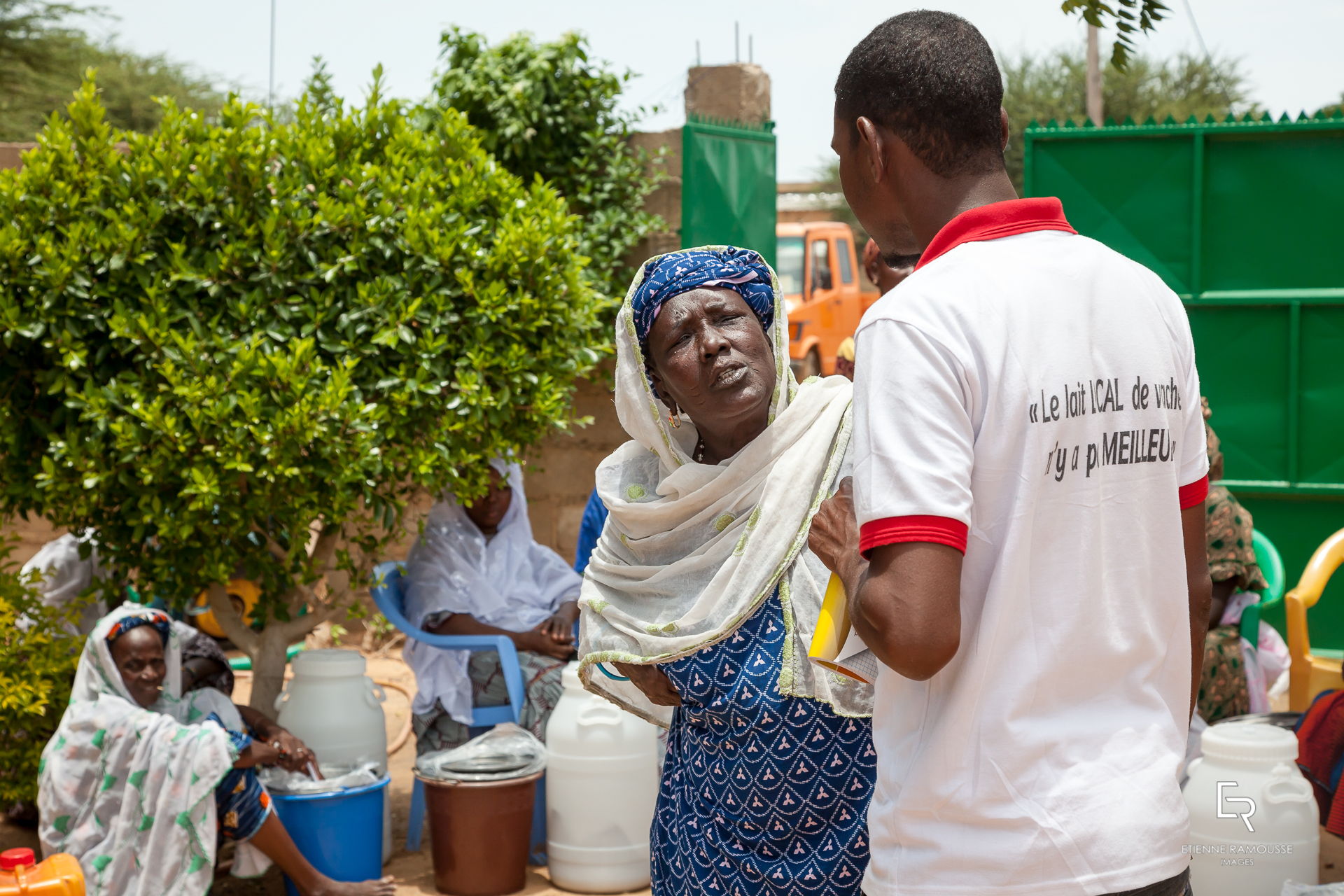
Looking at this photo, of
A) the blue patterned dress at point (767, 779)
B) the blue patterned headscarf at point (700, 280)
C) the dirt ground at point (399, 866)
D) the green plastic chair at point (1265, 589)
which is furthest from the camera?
the dirt ground at point (399, 866)

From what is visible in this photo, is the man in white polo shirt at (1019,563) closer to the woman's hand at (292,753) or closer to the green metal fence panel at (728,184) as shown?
the woman's hand at (292,753)

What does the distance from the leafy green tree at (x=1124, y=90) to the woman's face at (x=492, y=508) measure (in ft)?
61.6

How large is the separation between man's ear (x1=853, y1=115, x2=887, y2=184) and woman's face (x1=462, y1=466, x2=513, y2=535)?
3.89 metres

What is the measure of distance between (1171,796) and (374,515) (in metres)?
3.58

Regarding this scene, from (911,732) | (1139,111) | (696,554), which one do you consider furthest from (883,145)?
(1139,111)

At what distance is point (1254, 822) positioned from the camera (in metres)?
3.62

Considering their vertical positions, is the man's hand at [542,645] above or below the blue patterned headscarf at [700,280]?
below

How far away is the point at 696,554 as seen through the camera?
7.64 ft

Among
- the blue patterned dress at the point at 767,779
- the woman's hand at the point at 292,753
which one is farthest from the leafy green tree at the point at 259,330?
the blue patterned dress at the point at 767,779

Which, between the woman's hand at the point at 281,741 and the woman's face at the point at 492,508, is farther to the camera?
the woman's face at the point at 492,508

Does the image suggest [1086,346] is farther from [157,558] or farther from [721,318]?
[157,558]

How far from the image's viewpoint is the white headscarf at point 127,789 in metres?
4.01

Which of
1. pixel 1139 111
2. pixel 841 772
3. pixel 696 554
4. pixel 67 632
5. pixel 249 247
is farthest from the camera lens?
pixel 1139 111

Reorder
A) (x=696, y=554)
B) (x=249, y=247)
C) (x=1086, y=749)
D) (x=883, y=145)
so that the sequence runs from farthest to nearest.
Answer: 1. (x=249, y=247)
2. (x=696, y=554)
3. (x=883, y=145)
4. (x=1086, y=749)
